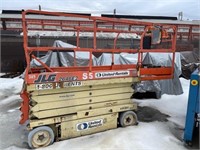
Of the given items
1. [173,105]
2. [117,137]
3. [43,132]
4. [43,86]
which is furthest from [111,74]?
[173,105]

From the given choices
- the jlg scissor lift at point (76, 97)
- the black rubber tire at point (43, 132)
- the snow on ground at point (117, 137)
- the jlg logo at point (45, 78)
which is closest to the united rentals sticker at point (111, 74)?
the jlg scissor lift at point (76, 97)

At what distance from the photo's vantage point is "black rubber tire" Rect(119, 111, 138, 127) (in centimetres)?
461

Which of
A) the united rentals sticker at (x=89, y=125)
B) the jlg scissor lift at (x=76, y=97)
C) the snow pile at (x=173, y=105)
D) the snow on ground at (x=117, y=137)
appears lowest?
the snow on ground at (x=117, y=137)

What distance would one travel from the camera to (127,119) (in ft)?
15.5

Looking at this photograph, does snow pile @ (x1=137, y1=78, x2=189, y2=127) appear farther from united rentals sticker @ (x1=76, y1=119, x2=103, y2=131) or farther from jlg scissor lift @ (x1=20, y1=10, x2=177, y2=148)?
united rentals sticker @ (x1=76, y1=119, x2=103, y2=131)

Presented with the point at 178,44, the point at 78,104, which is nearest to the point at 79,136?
the point at 78,104

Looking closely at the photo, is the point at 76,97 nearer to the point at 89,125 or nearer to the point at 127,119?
the point at 89,125

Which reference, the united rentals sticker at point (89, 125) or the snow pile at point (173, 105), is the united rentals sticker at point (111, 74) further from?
the snow pile at point (173, 105)

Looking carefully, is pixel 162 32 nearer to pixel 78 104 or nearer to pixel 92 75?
Answer: pixel 92 75

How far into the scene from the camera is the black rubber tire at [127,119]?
4609mm

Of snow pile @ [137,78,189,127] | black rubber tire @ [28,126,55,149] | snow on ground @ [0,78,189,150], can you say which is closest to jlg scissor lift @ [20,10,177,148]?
black rubber tire @ [28,126,55,149]

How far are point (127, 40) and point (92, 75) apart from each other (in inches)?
318

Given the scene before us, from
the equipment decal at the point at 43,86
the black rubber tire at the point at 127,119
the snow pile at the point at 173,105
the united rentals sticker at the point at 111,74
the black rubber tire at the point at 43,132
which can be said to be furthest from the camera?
the snow pile at the point at 173,105

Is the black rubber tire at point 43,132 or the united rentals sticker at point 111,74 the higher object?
the united rentals sticker at point 111,74
